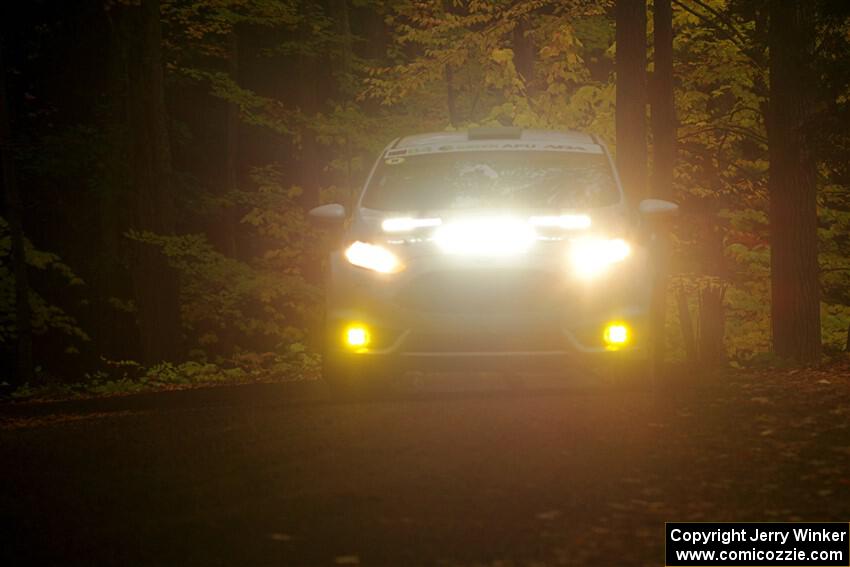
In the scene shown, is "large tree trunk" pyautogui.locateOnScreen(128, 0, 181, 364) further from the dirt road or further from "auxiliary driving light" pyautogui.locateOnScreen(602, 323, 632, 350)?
"auxiliary driving light" pyautogui.locateOnScreen(602, 323, 632, 350)

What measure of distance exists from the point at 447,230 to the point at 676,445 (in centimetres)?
257

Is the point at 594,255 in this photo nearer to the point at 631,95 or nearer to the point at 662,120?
the point at 631,95

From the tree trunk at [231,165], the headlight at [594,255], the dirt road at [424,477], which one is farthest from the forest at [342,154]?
the dirt road at [424,477]

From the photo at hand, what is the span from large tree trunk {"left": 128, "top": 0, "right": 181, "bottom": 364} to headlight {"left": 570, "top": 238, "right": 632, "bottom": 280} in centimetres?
1417

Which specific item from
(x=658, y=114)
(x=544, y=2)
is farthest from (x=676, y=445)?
(x=544, y=2)

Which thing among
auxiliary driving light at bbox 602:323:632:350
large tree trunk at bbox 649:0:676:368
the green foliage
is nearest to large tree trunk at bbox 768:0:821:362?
large tree trunk at bbox 649:0:676:368

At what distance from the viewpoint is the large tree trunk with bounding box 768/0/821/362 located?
18.0m

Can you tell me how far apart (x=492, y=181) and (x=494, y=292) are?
4.51 ft

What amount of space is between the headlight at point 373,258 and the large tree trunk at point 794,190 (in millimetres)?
9294

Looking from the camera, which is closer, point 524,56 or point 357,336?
point 357,336

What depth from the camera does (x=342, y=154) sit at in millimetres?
30656

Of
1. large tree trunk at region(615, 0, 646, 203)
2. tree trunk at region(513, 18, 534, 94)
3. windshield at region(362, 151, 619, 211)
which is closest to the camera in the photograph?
windshield at region(362, 151, 619, 211)

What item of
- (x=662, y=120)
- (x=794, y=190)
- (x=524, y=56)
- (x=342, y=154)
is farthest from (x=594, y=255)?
(x=342, y=154)

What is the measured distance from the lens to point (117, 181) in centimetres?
2495
